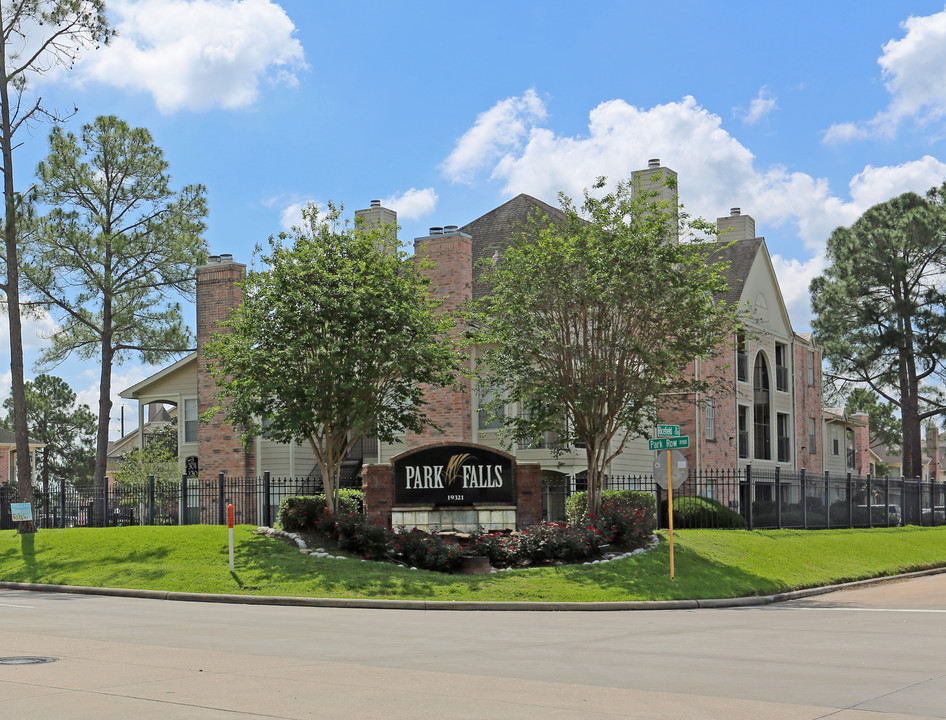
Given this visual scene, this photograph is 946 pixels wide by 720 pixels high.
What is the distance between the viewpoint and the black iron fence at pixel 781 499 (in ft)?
92.6

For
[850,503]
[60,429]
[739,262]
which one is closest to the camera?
[850,503]

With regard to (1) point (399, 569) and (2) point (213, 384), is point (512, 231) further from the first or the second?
(1) point (399, 569)

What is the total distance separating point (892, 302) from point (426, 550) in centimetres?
3712

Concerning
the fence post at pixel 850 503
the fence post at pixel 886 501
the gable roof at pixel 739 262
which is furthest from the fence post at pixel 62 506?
the fence post at pixel 886 501

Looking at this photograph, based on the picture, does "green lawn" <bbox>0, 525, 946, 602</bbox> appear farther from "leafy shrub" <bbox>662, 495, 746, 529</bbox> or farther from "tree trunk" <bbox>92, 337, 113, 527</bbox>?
"tree trunk" <bbox>92, 337, 113, 527</bbox>

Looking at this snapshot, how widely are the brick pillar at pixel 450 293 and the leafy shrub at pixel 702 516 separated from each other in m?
6.96

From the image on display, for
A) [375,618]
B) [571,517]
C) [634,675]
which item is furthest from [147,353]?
[634,675]

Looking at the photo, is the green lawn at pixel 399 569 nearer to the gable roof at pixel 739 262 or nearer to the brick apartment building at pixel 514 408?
the brick apartment building at pixel 514 408

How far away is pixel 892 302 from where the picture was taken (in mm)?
52375

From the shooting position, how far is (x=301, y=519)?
24875mm

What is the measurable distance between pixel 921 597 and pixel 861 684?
12624 mm

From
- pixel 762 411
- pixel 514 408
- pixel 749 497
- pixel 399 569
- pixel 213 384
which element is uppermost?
pixel 213 384

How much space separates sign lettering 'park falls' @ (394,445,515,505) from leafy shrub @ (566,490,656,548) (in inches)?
74.3

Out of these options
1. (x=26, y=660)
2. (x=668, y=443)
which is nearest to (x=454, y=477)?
(x=668, y=443)
